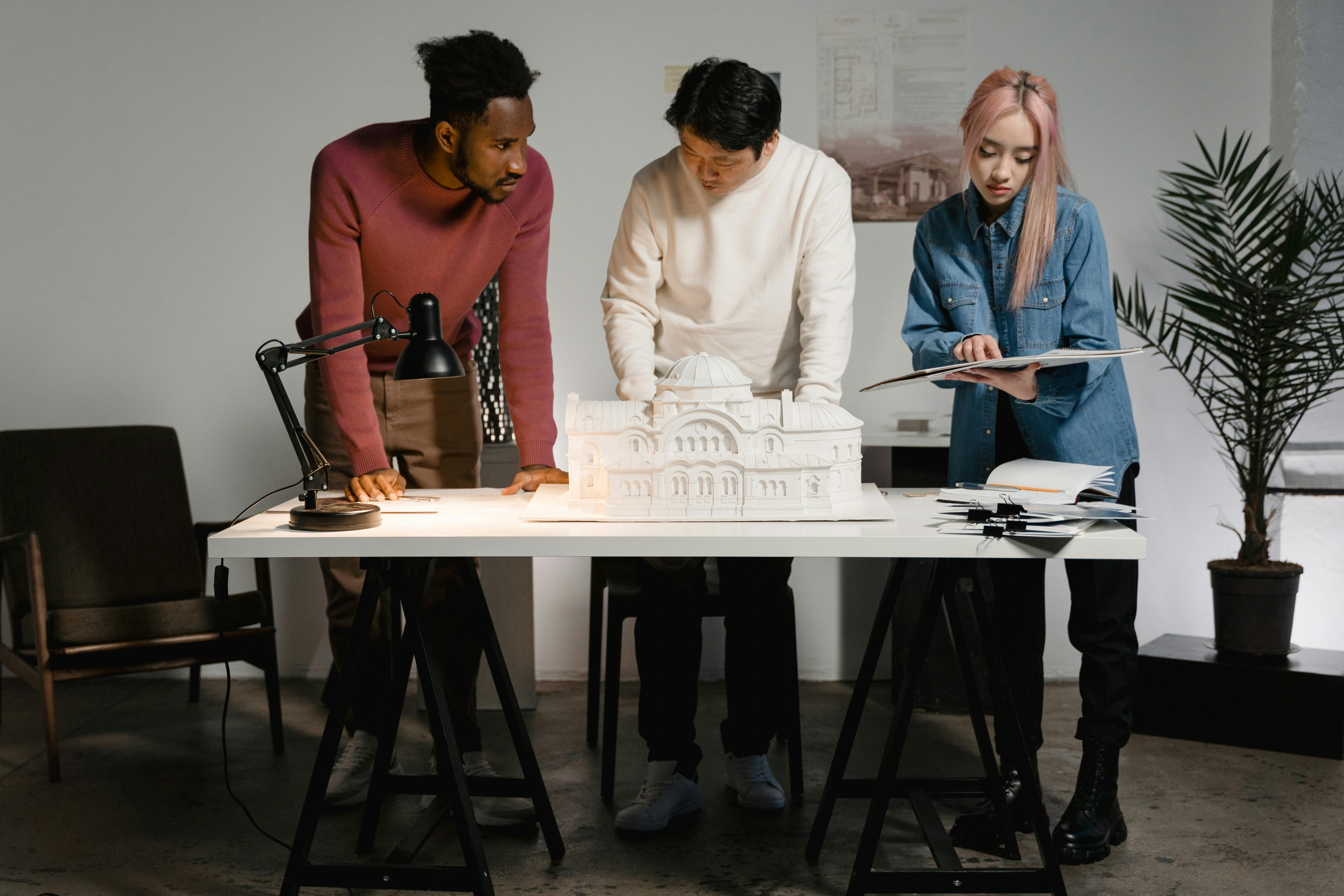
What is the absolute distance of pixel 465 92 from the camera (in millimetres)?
2666

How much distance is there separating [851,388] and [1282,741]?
1955 mm

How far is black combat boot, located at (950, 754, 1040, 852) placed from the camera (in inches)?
109

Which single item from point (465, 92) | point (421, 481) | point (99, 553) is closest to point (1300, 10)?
point (465, 92)

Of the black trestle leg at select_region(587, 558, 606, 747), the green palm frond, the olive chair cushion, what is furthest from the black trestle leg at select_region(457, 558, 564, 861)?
the green palm frond

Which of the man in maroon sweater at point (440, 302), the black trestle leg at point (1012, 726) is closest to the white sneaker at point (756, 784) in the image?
the man in maroon sweater at point (440, 302)

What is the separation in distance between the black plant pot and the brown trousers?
2.56m

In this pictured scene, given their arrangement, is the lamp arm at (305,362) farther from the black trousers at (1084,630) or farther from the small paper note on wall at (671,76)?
the small paper note on wall at (671,76)

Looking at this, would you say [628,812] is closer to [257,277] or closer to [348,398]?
[348,398]

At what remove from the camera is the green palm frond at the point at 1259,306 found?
3619 millimetres

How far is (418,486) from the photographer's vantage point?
324 centimetres

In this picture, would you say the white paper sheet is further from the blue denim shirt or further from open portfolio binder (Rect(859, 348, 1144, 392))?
the blue denim shirt

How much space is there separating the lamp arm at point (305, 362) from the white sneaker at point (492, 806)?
2.81 ft

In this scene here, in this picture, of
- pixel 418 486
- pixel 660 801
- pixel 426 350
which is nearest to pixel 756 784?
pixel 660 801

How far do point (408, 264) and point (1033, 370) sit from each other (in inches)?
65.3
